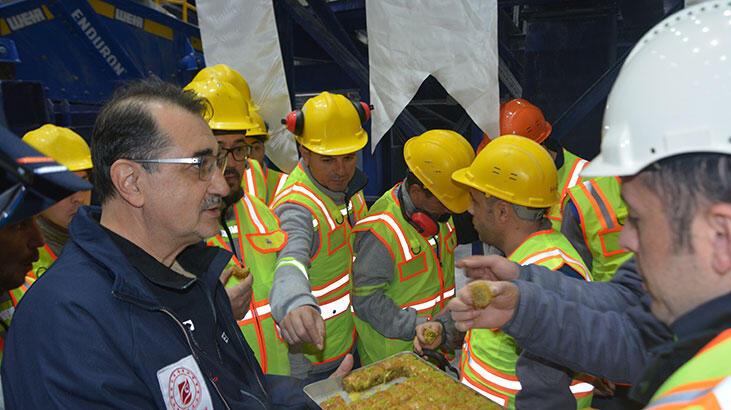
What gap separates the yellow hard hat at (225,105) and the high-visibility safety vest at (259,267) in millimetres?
535

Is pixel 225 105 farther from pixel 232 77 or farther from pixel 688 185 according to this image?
pixel 688 185

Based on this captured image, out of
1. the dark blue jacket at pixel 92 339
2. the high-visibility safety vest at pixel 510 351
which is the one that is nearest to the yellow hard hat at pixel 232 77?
the high-visibility safety vest at pixel 510 351

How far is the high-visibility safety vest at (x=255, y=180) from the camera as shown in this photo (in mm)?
3924

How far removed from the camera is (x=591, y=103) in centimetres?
387

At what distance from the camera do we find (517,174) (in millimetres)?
2506

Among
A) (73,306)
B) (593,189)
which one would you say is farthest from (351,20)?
(73,306)

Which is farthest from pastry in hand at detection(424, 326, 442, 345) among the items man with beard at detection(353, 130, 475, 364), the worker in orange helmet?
the worker in orange helmet

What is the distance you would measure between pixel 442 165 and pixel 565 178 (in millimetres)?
1177

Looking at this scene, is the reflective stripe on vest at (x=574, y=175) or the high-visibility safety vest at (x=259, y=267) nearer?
the high-visibility safety vest at (x=259, y=267)

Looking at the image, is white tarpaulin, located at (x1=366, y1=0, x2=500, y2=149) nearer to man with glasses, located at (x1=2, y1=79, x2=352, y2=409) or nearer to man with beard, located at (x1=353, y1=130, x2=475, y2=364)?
man with beard, located at (x1=353, y1=130, x2=475, y2=364)

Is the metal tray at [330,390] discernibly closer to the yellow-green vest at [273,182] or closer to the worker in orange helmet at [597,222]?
the worker in orange helmet at [597,222]

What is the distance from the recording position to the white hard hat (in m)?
0.99

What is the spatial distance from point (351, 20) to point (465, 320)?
4384mm

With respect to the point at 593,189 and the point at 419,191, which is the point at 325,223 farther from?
the point at 593,189
